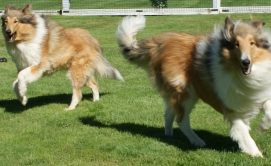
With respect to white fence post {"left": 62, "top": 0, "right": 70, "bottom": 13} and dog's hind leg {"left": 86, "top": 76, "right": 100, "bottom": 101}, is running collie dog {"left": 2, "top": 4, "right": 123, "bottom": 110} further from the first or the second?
white fence post {"left": 62, "top": 0, "right": 70, "bottom": 13}

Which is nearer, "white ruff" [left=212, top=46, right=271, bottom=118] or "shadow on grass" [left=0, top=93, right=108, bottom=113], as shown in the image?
"white ruff" [left=212, top=46, right=271, bottom=118]

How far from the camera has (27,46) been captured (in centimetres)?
938

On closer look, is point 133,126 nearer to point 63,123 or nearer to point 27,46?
point 63,123

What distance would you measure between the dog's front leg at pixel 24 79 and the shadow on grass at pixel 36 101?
31 cm

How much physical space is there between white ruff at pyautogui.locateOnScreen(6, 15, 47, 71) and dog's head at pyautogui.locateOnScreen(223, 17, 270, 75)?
470 centimetres

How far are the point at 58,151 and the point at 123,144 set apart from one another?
34.7 inches

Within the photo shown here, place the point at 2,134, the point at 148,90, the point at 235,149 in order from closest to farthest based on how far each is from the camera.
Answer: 1. the point at 235,149
2. the point at 2,134
3. the point at 148,90

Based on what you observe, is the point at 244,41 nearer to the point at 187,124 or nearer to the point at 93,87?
the point at 187,124

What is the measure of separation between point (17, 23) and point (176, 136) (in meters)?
4.21

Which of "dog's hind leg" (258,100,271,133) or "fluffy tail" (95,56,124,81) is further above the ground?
"fluffy tail" (95,56,124,81)

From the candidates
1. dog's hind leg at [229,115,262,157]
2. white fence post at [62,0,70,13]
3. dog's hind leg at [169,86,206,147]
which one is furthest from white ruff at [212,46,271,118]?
white fence post at [62,0,70,13]

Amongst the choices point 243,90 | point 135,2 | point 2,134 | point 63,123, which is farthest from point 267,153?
point 135,2

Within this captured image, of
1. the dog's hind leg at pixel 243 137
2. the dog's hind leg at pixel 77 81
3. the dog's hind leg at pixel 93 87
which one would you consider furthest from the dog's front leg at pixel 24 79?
the dog's hind leg at pixel 243 137

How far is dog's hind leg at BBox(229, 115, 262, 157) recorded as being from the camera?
227 inches
